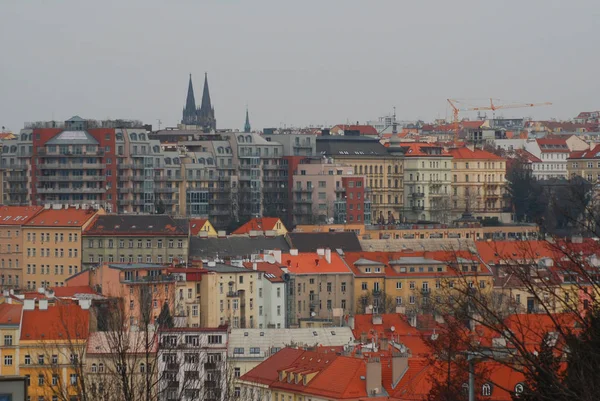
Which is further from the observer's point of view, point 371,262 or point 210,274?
point 371,262

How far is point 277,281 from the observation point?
9100cm

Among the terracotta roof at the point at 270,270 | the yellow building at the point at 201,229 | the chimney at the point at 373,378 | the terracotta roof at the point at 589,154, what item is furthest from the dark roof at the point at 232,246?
the terracotta roof at the point at 589,154

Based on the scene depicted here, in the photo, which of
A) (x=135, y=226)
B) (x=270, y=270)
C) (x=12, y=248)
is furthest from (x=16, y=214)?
(x=270, y=270)

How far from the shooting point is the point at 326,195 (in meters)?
140

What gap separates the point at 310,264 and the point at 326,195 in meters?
41.8

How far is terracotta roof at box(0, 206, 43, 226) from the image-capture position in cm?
11025

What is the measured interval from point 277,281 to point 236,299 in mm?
3400

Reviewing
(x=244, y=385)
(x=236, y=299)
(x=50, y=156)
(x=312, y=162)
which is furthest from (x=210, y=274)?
(x=312, y=162)

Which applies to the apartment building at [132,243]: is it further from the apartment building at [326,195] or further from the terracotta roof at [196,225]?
the apartment building at [326,195]

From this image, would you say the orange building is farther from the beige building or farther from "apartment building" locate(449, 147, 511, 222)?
"apartment building" locate(449, 147, 511, 222)

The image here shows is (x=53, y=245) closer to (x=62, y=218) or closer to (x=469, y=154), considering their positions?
(x=62, y=218)

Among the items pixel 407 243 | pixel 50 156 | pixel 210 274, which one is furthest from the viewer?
pixel 50 156

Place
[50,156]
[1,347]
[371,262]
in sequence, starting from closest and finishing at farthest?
Result: [1,347], [371,262], [50,156]

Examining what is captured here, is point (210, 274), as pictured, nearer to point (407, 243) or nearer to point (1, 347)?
point (1, 347)
